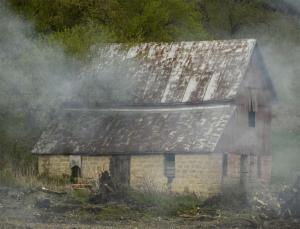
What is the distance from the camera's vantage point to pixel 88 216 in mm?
37062

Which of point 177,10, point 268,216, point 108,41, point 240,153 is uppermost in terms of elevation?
point 177,10

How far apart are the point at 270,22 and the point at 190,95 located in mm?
38549

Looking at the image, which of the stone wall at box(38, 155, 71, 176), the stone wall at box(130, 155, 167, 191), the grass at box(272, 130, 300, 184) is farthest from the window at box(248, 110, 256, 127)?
the stone wall at box(38, 155, 71, 176)

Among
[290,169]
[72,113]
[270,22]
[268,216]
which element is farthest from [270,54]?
[268,216]

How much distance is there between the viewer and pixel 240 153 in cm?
4759

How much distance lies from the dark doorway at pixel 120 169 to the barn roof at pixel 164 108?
0.47 meters

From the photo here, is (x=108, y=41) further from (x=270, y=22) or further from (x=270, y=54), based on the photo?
(x=270, y=22)

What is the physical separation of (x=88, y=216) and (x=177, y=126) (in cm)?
1049

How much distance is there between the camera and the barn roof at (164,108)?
45844 millimetres

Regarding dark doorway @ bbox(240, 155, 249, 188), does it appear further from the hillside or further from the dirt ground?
the dirt ground

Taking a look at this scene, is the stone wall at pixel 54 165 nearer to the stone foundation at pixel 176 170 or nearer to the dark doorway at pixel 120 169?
the stone foundation at pixel 176 170

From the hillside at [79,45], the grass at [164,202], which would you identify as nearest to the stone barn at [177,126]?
the hillside at [79,45]

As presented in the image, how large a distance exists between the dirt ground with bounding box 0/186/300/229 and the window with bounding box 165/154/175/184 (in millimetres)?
5299

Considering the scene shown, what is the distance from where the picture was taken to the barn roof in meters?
45.8
